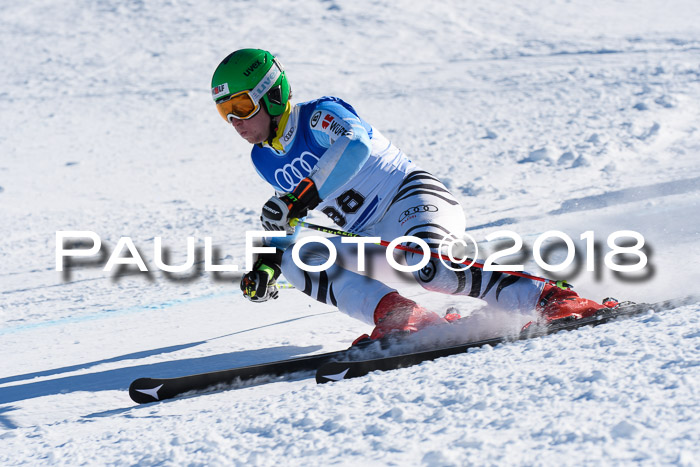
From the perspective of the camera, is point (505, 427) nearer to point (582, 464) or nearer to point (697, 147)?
point (582, 464)

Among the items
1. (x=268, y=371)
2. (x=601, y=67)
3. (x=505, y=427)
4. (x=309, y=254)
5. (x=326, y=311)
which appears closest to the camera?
(x=505, y=427)

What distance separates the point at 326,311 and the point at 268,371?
1.23m

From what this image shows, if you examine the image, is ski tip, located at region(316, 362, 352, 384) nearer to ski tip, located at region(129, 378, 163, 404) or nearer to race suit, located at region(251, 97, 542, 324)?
race suit, located at region(251, 97, 542, 324)

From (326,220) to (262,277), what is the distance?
337 cm

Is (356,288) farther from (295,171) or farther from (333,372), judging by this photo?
(295,171)

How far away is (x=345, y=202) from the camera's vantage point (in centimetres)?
358

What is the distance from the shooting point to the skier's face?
3482 millimetres

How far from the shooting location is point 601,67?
11.7 metres

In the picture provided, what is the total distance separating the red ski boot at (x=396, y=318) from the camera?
3.06m

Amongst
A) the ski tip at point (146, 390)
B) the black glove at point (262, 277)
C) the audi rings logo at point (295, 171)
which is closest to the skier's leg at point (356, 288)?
the black glove at point (262, 277)

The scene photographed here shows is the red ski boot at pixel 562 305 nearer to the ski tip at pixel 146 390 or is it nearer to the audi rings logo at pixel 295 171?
the audi rings logo at pixel 295 171

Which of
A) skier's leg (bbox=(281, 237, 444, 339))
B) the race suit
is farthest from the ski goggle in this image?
skier's leg (bbox=(281, 237, 444, 339))

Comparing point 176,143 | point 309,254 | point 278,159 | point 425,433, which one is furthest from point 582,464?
point 176,143

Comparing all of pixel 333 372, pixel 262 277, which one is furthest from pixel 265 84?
pixel 333 372
